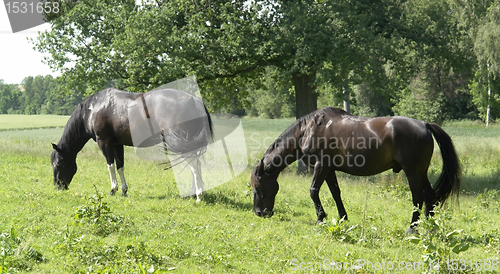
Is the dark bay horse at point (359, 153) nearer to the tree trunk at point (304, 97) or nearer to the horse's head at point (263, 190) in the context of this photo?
the horse's head at point (263, 190)

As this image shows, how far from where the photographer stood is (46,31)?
16.8 metres

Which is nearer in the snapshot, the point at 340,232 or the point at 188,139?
the point at 340,232

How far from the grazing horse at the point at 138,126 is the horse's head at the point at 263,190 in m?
1.44

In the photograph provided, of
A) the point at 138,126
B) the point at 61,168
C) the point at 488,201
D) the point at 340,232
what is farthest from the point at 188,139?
the point at 488,201

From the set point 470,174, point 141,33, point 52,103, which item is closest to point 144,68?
point 141,33

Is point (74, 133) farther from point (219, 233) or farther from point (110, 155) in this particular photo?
point (219, 233)

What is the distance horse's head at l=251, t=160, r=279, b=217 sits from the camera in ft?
26.7

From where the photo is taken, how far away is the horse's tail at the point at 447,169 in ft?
23.0

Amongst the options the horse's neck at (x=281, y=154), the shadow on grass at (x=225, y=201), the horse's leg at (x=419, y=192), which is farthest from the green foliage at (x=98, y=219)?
the horse's leg at (x=419, y=192)

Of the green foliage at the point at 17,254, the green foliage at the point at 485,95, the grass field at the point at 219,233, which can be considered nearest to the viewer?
the green foliage at the point at 17,254

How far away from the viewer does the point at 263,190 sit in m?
8.16

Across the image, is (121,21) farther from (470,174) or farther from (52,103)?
(52,103)

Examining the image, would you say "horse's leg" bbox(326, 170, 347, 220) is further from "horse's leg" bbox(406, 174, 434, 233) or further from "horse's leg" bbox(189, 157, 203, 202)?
"horse's leg" bbox(189, 157, 203, 202)

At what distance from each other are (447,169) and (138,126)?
6255 millimetres
